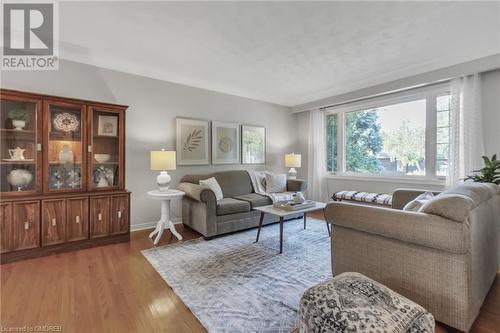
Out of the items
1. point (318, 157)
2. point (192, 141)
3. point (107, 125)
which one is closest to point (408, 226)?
point (192, 141)

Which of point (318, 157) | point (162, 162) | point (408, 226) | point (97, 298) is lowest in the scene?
point (97, 298)

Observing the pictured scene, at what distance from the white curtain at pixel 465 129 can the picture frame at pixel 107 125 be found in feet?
15.3

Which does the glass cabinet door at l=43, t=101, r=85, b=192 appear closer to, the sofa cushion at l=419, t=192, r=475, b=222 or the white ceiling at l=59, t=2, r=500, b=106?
the white ceiling at l=59, t=2, r=500, b=106

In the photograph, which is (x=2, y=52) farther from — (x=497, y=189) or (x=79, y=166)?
(x=497, y=189)

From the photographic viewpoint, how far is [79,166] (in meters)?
2.99

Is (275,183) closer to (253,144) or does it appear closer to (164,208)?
(253,144)

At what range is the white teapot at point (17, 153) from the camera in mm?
2674

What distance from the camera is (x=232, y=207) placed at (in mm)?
3383

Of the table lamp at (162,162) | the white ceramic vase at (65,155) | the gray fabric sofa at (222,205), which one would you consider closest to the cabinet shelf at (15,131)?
the white ceramic vase at (65,155)

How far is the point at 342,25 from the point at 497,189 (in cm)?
215

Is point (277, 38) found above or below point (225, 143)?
above

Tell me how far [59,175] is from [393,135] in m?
5.12

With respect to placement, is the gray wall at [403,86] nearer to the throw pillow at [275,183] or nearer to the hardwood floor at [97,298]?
the throw pillow at [275,183]

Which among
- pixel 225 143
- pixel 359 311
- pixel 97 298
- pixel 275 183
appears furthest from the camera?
pixel 225 143
